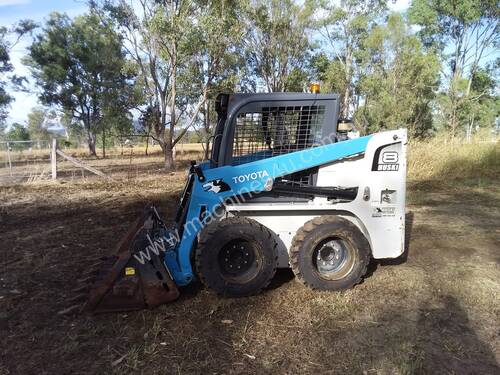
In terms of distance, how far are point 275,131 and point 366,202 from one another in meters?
1.19

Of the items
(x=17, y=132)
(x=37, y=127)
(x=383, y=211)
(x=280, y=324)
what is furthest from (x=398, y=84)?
(x=37, y=127)

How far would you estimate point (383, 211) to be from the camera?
13.4ft

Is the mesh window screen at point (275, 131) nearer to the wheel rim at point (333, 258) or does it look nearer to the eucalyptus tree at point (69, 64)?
the wheel rim at point (333, 258)

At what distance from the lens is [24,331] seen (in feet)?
11.3

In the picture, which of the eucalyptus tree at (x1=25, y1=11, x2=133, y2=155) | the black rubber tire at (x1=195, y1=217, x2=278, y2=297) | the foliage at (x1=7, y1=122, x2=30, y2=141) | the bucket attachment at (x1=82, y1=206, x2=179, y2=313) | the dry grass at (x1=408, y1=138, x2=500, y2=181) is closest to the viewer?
the bucket attachment at (x1=82, y1=206, x2=179, y2=313)

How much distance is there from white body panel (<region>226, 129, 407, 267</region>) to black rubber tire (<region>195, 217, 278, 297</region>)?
0.72ft

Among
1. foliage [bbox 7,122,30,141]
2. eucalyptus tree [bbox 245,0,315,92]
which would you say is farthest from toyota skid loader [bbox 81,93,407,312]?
foliage [bbox 7,122,30,141]

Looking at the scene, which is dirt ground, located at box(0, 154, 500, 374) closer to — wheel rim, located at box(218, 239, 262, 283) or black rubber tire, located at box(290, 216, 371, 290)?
black rubber tire, located at box(290, 216, 371, 290)

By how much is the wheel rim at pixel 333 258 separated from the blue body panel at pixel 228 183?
826mm

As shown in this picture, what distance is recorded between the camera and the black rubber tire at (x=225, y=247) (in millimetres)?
3768

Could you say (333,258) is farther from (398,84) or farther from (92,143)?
(92,143)

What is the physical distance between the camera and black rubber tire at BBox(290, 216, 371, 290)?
388 cm

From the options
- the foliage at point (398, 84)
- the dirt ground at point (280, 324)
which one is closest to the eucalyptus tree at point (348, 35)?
the foliage at point (398, 84)

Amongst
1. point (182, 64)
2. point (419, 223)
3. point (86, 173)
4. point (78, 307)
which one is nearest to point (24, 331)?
point (78, 307)
